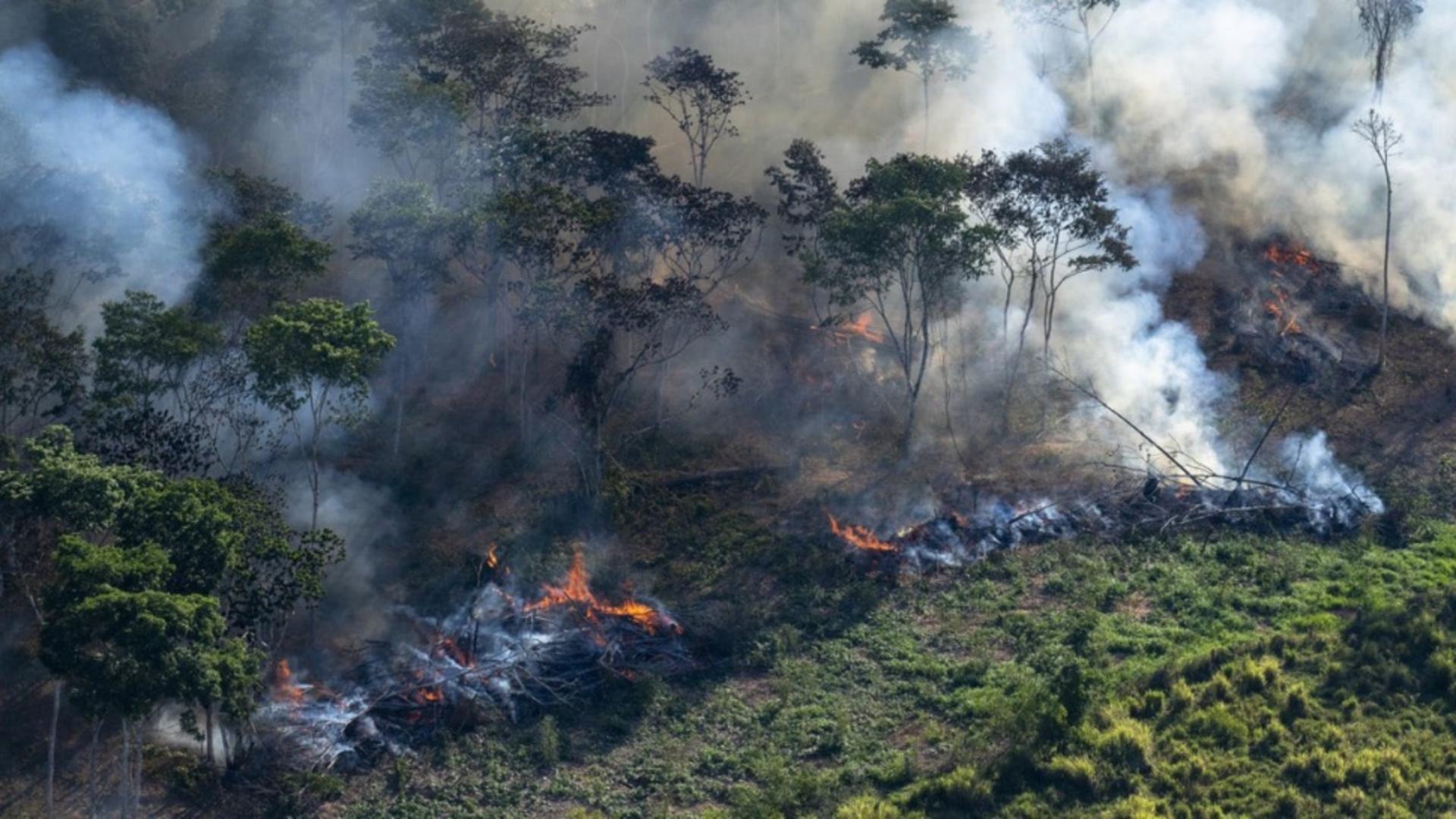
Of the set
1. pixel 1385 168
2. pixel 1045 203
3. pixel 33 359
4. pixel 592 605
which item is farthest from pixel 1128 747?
pixel 1385 168

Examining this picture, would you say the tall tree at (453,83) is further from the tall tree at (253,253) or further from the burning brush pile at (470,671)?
the burning brush pile at (470,671)

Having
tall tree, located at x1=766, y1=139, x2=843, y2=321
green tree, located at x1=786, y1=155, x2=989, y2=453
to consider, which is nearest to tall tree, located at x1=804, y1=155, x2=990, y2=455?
green tree, located at x1=786, y1=155, x2=989, y2=453

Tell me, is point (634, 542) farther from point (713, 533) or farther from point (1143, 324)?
point (1143, 324)

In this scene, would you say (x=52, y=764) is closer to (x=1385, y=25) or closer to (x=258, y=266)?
(x=258, y=266)

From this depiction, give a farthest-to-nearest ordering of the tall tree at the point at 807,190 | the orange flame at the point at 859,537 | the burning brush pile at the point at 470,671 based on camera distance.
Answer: the tall tree at the point at 807,190, the orange flame at the point at 859,537, the burning brush pile at the point at 470,671

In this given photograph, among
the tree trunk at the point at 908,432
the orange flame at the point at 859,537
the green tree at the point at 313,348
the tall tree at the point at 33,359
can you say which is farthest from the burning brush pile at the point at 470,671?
the tree trunk at the point at 908,432

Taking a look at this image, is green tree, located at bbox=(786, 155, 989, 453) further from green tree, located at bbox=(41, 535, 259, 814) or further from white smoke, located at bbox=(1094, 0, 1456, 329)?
green tree, located at bbox=(41, 535, 259, 814)
